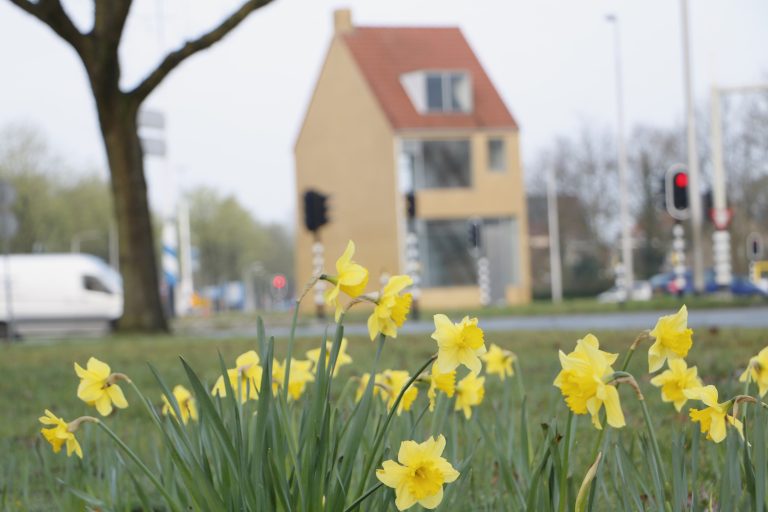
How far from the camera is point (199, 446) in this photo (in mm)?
2598

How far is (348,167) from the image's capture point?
144 ft

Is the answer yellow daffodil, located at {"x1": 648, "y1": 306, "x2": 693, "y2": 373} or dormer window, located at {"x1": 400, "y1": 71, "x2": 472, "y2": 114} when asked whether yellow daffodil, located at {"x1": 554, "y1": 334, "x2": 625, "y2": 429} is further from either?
dormer window, located at {"x1": 400, "y1": 71, "x2": 472, "y2": 114}

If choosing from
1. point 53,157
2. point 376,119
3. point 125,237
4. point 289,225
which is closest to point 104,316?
point 125,237

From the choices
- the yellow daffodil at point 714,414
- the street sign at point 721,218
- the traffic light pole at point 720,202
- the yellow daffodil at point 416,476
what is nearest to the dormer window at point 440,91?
the traffic light pole at point 720,202

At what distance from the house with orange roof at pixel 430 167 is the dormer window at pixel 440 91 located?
3 centimetres

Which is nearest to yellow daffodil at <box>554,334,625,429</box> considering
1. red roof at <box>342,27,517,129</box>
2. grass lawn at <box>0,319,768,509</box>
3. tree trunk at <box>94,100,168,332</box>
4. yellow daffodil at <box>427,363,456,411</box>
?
yellow daffodil at <box>427,363,456,411</box>

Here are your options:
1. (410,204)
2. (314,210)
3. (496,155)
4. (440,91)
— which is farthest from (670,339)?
(440,91)

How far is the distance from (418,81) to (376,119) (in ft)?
6.44

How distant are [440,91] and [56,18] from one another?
26.6 metres

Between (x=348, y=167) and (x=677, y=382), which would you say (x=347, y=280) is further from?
(x=348, y=167)

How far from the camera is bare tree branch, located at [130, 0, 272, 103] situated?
16266mm

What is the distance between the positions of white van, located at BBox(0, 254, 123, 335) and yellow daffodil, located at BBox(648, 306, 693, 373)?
26345 mm

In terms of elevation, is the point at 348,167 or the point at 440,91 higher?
the point at 440,91

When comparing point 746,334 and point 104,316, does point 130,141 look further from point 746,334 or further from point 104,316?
point 104,316
